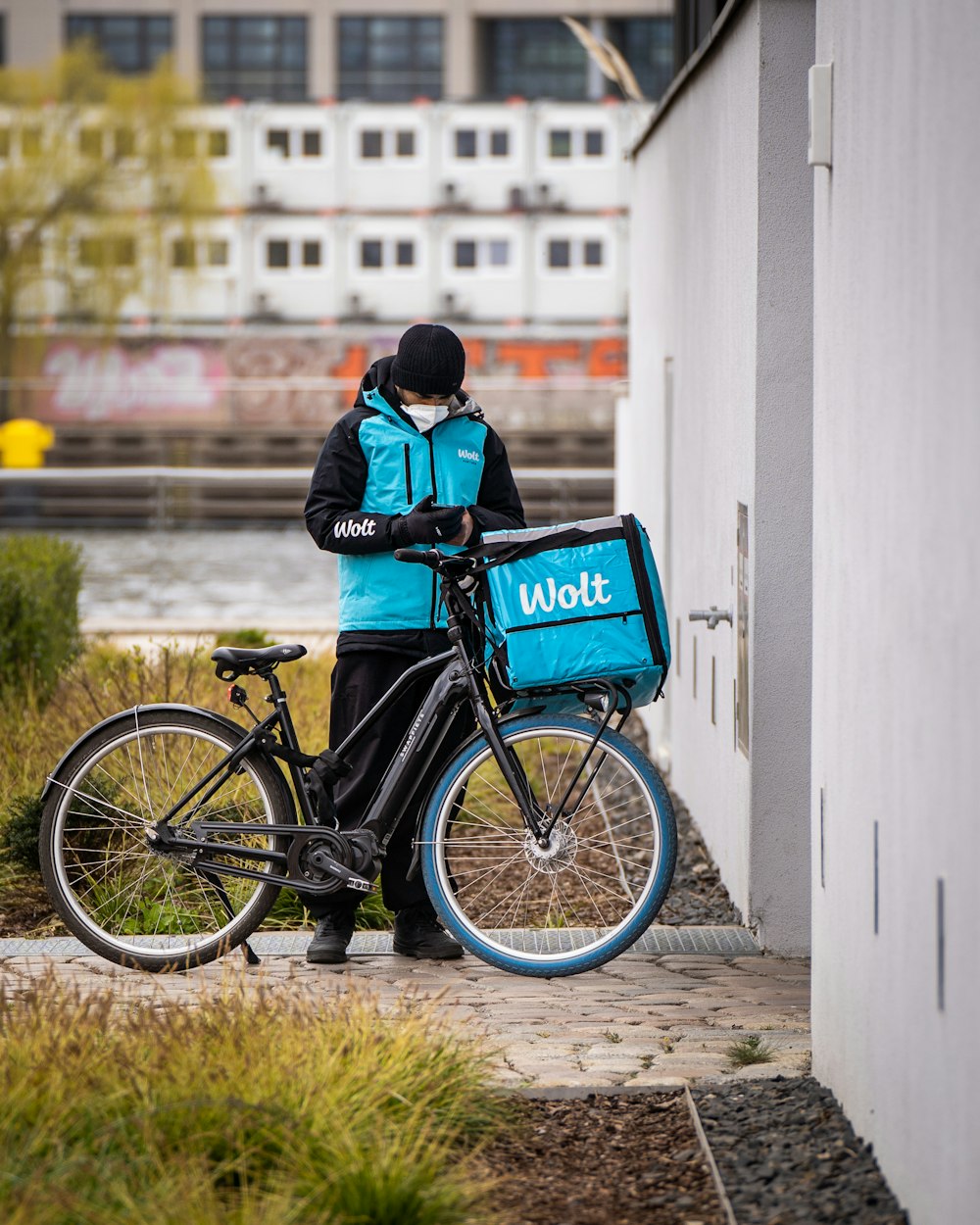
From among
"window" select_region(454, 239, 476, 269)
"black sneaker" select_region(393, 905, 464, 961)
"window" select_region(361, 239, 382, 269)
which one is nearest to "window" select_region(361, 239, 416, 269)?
"window" select_region(361, 239, 382, 269)

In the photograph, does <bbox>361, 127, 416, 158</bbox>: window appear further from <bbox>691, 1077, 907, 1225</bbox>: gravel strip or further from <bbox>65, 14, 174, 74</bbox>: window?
<bbox>691, 1077, 907, 1225</bbox>: gravel strip

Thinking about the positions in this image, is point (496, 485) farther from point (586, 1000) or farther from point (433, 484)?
point (586, 1000)

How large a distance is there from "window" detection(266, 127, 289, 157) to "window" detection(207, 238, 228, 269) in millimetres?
2802

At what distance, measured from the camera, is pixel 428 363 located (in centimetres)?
545

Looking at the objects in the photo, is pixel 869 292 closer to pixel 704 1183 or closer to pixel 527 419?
pixel 704 1183

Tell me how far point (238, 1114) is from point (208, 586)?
18354mm

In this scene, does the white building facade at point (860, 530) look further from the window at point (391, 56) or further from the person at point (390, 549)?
the window at point (391, 56)

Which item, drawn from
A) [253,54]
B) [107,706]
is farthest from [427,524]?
[253,54]

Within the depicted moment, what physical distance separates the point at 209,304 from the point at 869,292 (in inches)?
2026

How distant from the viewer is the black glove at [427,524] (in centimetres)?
533

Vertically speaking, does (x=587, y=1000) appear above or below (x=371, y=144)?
below

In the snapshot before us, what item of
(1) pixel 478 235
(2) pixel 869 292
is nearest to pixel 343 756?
(2) pixel 869 292

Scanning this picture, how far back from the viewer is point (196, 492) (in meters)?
39.0

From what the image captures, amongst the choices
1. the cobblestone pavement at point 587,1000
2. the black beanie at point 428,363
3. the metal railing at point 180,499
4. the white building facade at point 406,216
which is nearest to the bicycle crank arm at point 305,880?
the cobblestone pavement at point 587,1000
